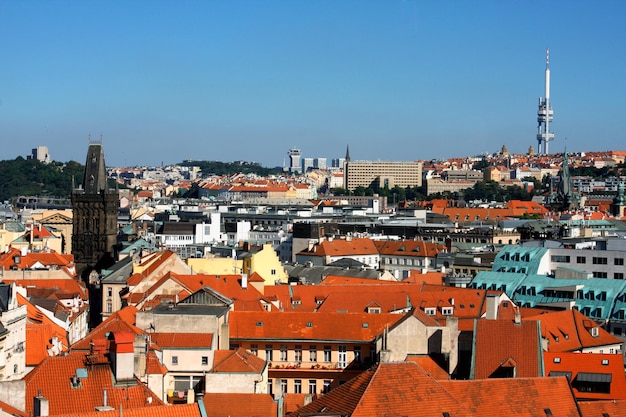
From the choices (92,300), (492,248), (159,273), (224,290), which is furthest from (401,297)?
(492,248)

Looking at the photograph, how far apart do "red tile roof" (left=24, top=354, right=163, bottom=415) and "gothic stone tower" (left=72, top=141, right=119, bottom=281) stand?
75075 mm

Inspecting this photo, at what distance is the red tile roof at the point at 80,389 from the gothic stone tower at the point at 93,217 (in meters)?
75.1

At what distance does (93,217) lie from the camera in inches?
4648

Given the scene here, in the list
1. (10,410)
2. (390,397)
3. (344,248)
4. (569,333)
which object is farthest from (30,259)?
(390,397)

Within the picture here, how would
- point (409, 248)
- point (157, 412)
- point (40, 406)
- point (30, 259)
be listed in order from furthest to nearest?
point (409, 248) → point (30, 259) → point (40, 406) → point (157, 412)

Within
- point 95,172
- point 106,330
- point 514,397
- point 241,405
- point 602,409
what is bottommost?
point 241,405

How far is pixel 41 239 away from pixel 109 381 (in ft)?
319

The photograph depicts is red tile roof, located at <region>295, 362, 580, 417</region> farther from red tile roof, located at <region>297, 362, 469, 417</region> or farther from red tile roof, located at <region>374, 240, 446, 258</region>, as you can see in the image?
red tile roof, located at <region>374, 240, 446, 258</region>

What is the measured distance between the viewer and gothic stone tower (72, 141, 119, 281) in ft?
381

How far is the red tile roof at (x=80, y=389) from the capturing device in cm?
3822

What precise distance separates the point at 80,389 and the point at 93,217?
265 feet

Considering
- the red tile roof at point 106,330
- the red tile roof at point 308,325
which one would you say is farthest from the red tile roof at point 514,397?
the red tile roof at point 308,325

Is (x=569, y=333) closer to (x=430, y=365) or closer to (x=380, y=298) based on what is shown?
(x=380, y=298)

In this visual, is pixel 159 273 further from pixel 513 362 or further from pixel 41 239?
pixel 41 239
